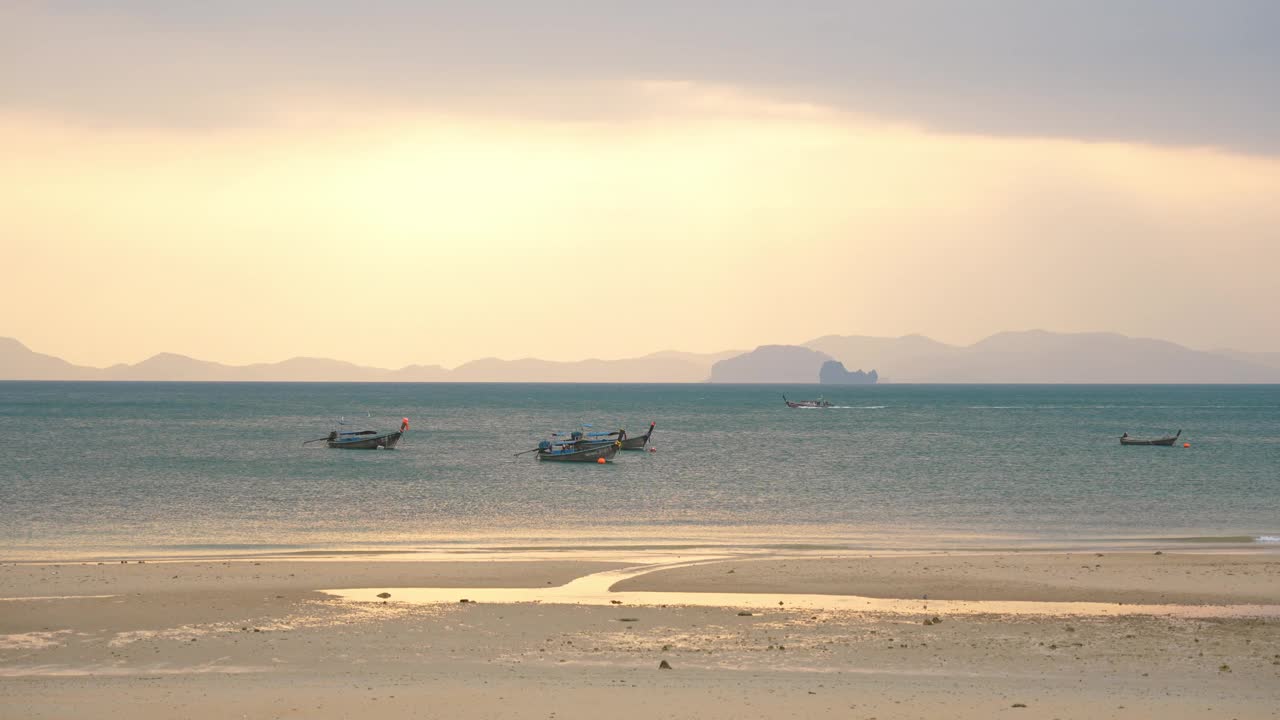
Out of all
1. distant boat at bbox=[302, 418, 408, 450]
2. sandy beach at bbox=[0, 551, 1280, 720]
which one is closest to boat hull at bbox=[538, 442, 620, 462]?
distant boat at bbox=[302, 418, 408, 450]

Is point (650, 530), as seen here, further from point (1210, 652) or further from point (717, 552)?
point (1210, 652)

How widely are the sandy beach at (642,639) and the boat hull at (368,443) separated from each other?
60023mm

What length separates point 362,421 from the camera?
155 m

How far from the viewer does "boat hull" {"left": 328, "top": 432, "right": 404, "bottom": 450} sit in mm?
90438

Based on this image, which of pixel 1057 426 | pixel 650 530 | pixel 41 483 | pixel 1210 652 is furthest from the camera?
pixel 1057 426

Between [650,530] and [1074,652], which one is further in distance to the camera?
Answer: [650,530]

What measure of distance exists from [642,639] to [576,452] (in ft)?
199

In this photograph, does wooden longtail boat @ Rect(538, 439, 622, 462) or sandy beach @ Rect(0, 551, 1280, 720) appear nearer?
sandy beach @ Rect(0, 551, 1280, 720)

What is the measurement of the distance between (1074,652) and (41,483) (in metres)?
57.0

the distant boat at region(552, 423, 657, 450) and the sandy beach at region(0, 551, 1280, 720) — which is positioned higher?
the distant boat at region(552, 423, 657, 450)

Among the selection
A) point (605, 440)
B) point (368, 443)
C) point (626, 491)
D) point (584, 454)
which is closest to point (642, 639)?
point (626, 491)

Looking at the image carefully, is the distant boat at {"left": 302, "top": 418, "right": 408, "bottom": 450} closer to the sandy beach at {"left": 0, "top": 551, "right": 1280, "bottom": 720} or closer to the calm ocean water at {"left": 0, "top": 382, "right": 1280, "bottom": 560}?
the calm ocean water at {"left": 0, "top": 382, "right": 1280, "bottom": 560}

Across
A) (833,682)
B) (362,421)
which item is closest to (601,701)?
(833,682)

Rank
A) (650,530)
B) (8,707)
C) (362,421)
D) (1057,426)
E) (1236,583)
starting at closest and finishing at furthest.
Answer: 1. (8,707)
2. (1236,583)
3. (650,530)
4. (1057,426)
5. (362,421)
